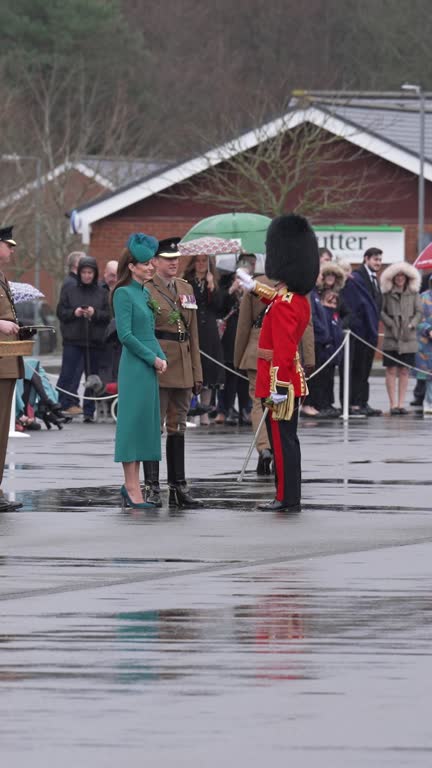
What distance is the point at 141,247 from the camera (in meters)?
14.1

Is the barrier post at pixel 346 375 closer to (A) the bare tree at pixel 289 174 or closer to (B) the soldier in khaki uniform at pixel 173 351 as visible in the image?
(B) the soldier in khaki uniform at pixel 173 351

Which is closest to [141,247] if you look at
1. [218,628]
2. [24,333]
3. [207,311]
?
[24,333]

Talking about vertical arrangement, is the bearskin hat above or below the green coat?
above

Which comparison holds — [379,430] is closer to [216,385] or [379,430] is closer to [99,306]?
[216,385]

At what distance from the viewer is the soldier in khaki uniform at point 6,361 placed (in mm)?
14297

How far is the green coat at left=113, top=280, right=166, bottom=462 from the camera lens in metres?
14.2

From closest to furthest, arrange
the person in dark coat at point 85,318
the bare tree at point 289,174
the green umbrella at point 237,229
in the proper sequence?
the person in dark coat at point 85,318 → the green umbrella at point 237,229 → the bare tree at point 289,174

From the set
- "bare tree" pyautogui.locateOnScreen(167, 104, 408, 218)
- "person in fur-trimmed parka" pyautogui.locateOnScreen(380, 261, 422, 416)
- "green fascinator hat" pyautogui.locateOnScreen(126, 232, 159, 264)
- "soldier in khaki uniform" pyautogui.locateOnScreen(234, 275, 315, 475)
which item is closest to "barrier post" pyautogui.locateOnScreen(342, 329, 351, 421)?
→ "person in fur-trimmed parka" pyautogui.locateOnScreen(380, 261, 422, 416)

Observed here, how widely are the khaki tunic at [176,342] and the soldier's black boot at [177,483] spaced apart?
38cm

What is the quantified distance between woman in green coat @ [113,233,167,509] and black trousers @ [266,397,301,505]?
0.76 m

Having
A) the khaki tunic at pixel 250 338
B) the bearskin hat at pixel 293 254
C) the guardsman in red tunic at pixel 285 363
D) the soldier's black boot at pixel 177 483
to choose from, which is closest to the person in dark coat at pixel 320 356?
the khaki tunic at pixel 250 338

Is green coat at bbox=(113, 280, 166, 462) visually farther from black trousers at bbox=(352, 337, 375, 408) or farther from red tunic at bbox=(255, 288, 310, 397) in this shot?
black trousers at bbox=(352, 337, 375, 408)

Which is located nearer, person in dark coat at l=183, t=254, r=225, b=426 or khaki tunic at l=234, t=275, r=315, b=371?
khaki tunic at l=234, t=275, r=315, b=371

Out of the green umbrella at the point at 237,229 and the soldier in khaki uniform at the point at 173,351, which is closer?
the soldier in khaki uniform at the point at 173,351
